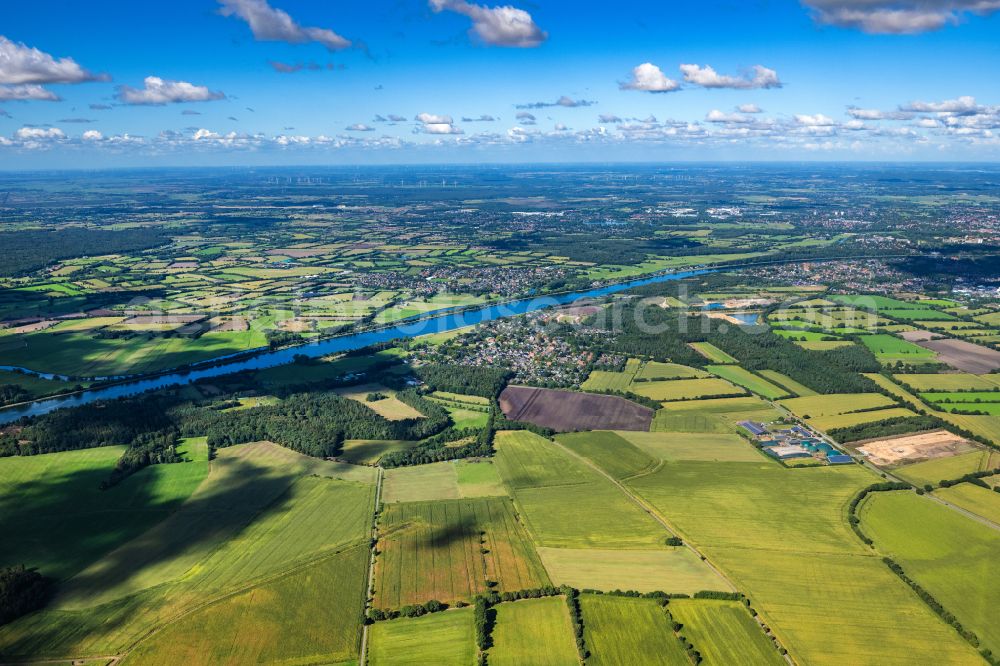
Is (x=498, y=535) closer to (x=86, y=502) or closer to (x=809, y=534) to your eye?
(x=809, y=534)

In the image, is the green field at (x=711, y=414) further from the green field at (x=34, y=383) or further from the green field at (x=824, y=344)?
the green field at (x=34, y=383)

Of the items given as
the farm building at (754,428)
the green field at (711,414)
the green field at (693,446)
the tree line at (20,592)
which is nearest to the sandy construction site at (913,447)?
the farm building at (754,428)

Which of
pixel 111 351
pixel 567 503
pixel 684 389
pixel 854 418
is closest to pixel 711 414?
pixel 684 389

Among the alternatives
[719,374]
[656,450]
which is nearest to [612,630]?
[656,450]

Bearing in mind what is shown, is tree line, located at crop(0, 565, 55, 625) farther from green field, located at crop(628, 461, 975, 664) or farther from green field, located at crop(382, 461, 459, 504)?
green field, located at crop(628, 461, 975, 664)

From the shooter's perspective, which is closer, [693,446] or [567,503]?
[567,503]

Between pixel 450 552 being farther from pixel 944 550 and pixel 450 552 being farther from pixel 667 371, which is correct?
pixel 667 371
